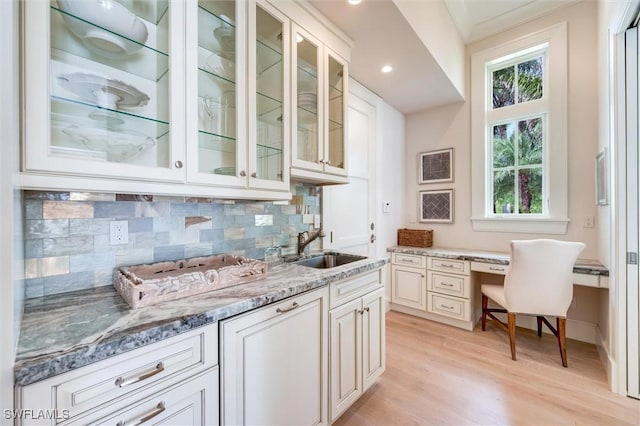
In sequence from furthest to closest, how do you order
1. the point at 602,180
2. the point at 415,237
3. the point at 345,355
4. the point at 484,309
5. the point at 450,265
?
the point at 415,237
the point at 450,265
the point at 484,309
the point at 602,180
the point at 345,355

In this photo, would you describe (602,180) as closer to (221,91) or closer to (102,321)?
(221,91)

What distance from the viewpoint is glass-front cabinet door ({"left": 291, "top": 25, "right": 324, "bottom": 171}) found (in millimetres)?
1717

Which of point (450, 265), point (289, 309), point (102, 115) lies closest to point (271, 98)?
point (102, 115)

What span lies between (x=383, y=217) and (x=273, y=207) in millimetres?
1724

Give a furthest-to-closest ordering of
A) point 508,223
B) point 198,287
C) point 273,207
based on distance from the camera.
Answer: point 508,223 < point 273,207 < point 198,287

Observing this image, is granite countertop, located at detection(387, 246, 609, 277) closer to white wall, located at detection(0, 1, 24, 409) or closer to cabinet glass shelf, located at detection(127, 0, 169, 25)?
cabinet glass shelf, located at detection(127, 0, 169, 25)

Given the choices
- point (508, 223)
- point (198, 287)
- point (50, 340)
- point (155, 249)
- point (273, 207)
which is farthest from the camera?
point (508, 223)

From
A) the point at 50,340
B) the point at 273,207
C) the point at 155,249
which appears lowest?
the point at 50,340

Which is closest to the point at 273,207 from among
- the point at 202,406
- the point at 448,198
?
the point at 202,406

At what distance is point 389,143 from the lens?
3.36 m

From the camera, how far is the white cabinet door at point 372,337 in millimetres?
1667

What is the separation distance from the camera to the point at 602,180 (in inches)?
82.7

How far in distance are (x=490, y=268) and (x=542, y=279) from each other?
1.57 feet

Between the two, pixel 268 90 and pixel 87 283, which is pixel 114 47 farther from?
pixel 87 283
